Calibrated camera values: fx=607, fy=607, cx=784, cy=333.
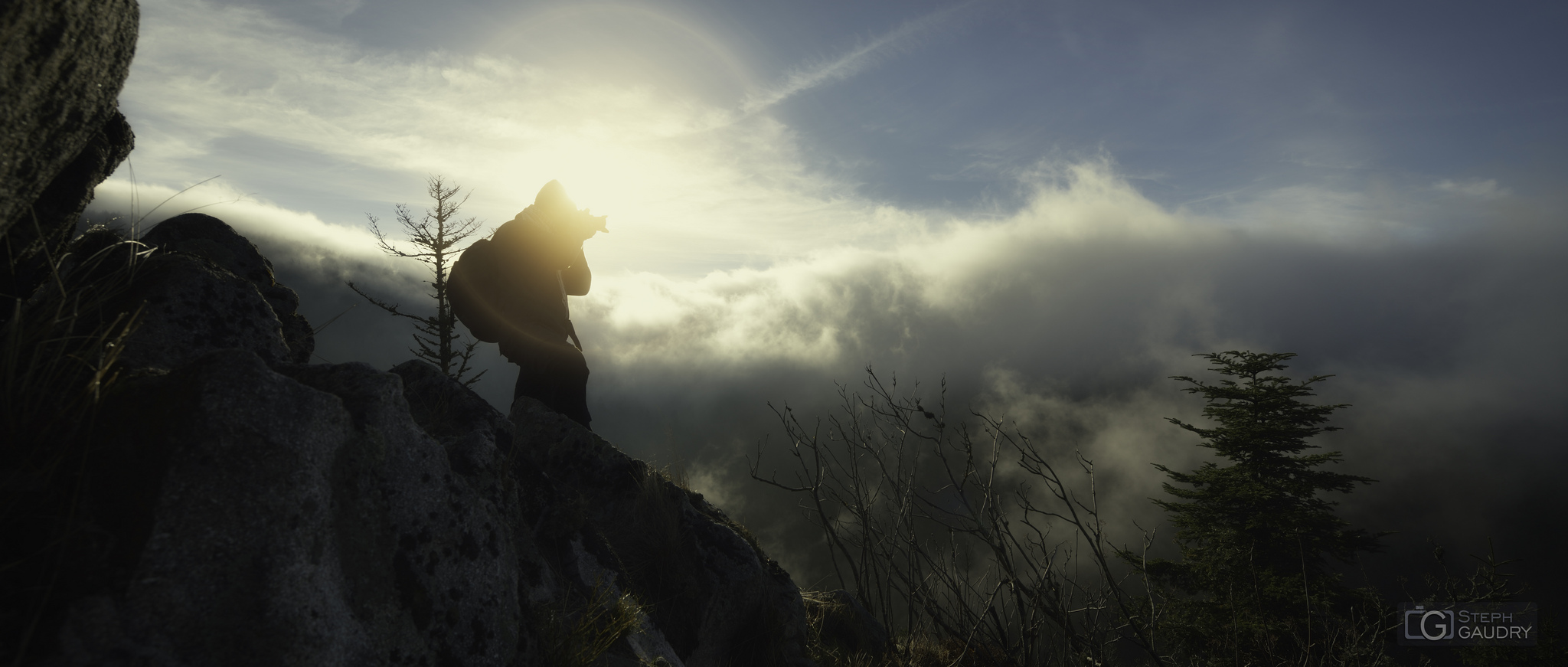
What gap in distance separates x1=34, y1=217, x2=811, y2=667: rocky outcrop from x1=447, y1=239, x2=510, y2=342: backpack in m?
2.08

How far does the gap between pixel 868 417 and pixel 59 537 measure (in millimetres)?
4449

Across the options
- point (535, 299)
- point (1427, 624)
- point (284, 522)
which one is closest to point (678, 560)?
point (535, 299)

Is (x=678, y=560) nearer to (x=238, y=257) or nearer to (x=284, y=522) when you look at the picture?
(x=284, y=522)

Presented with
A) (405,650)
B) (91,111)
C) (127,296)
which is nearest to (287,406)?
(405,650)

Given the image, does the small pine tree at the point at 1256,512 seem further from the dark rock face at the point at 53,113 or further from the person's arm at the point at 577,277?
the dark rock face at the point at 53,113

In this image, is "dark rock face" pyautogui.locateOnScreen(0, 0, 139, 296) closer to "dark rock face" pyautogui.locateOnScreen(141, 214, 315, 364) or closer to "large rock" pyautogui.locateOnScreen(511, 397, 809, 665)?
"dark rock face" pyautogui.locateOnScreen(141, 214, 315, 364)

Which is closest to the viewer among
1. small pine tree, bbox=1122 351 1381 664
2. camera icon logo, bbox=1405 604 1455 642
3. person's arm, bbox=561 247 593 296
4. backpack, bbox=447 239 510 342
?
backpack, bbox=447 239 510 342

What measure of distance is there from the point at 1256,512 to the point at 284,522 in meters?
40.6

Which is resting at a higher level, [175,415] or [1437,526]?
[1437,526]

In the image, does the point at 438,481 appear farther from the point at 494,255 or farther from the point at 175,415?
the point at 494,255

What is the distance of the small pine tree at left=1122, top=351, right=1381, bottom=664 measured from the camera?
29.3 m

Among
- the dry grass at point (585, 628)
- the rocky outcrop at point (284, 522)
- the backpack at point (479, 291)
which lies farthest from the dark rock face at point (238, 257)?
the dry grass at point (585, 628)

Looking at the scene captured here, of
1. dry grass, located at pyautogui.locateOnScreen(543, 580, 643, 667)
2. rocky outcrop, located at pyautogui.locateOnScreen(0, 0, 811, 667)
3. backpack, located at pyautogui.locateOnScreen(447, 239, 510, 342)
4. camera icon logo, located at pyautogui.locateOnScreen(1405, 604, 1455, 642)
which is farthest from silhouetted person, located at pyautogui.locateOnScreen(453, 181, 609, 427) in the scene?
camera icon logo, located at pyautogui.locateOnScreen(1405, 604, 1455, 642)

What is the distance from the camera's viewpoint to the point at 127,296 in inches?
98.3
